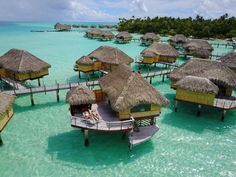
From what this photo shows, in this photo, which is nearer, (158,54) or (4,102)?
(4,102)

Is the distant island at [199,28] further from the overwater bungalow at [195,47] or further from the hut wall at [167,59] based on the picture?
the hut wall at [167,59]

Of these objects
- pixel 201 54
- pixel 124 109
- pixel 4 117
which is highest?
pixel 201 54

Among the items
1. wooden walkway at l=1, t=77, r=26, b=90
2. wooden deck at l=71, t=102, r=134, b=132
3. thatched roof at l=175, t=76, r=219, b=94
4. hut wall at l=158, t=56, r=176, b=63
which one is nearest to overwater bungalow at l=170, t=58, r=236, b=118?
thatched roof at l=175, t=76, r=219, b=94

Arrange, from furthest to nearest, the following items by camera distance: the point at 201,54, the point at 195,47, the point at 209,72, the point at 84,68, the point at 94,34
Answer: the point at 94,34 < the point at 195,47 < the point at 201,54 < the point at 84,68 < the point at 209,72

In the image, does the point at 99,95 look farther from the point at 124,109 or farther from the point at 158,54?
the point at 158,54

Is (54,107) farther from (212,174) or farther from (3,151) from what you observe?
(212,174)

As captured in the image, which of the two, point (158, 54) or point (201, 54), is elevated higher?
point (158, 54)

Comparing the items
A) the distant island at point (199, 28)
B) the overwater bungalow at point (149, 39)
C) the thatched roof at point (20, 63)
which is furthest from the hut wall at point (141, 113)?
the distant island at point (199, 28)

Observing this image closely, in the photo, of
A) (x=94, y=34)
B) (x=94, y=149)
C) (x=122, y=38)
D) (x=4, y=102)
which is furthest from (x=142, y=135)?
(x=94, y=34)

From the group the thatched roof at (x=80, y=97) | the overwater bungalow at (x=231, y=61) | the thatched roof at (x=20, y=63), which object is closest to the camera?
the thatched roof at (x=80, y=97)
